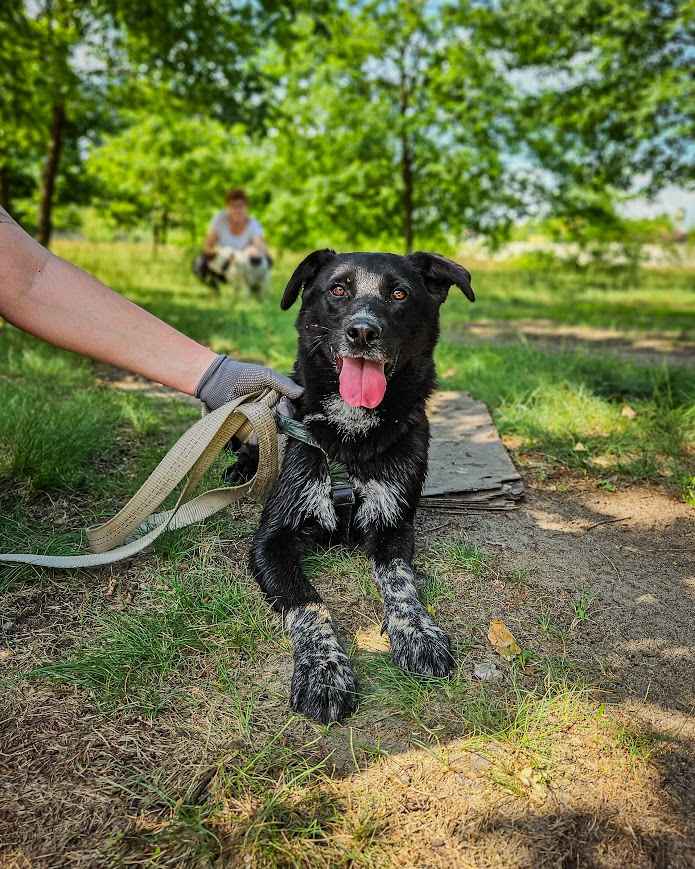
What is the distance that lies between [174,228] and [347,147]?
47.7ft

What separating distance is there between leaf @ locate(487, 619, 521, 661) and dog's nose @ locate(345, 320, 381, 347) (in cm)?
118

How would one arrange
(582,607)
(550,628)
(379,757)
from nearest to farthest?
1. (379,757)
2. (550,628)
3. (582,607)

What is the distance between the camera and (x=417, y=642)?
2.17 meters

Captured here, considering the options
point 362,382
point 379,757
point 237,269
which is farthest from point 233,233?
point 379,757

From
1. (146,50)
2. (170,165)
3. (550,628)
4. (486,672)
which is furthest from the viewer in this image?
(170,165)

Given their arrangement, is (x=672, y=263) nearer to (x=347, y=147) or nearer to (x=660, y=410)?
(x=347, y=147)

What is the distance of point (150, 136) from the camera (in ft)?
71.5

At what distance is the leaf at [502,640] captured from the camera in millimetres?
2203

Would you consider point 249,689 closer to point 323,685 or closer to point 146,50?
point 323,685

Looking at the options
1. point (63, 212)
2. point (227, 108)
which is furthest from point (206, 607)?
point (63, 212)

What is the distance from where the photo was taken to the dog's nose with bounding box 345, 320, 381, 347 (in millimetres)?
2520

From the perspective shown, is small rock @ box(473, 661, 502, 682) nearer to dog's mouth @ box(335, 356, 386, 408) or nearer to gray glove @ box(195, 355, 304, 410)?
dog's mouth @ box(335, 356, 386, 408)

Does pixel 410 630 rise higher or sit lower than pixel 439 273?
lower

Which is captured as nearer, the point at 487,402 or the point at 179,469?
the point at 179,469
